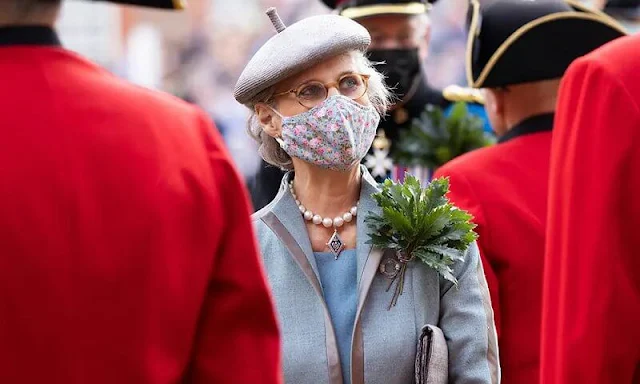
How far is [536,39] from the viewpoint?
18.4 feet

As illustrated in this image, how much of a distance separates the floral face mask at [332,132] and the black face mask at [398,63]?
2906mm

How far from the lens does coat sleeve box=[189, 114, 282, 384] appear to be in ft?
10.1

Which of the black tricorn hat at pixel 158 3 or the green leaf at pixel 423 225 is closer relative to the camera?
the black tricorn hat at pixel 158 3

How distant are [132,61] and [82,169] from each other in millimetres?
12477

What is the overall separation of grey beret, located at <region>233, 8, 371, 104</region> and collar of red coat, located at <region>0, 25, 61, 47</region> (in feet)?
4.87

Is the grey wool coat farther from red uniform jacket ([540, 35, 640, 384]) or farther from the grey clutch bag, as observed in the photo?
red uniform jacket ([540, 35, 640, 384])

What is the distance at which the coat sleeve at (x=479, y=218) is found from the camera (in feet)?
16.6

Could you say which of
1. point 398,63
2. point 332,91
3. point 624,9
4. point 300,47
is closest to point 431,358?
point 332,91

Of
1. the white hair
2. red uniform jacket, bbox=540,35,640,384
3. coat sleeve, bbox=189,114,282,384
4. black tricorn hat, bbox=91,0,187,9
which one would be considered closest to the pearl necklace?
the white hair

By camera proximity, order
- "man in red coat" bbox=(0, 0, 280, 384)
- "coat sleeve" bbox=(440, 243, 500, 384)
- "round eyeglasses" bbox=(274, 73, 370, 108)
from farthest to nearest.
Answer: "round eyeglasses" bbox=(274, 73, 370, 108)
"coat sleeve" bbox=(440, 243, 500, 384)
"man in red coat" bbox=(0, 0, 280, 384)

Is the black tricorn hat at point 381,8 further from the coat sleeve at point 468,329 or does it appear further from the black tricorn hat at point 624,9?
the coat sleeve at point 468,329

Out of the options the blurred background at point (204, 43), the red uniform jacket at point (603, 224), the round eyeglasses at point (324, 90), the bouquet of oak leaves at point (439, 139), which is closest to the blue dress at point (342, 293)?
the round eyeglasses at point (324, 90)

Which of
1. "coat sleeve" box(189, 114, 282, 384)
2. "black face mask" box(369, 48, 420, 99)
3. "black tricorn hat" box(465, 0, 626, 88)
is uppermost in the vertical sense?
"coat sleeve" box(189, 114, 282, 384)

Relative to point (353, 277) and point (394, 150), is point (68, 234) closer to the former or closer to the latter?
point (353, 277)
